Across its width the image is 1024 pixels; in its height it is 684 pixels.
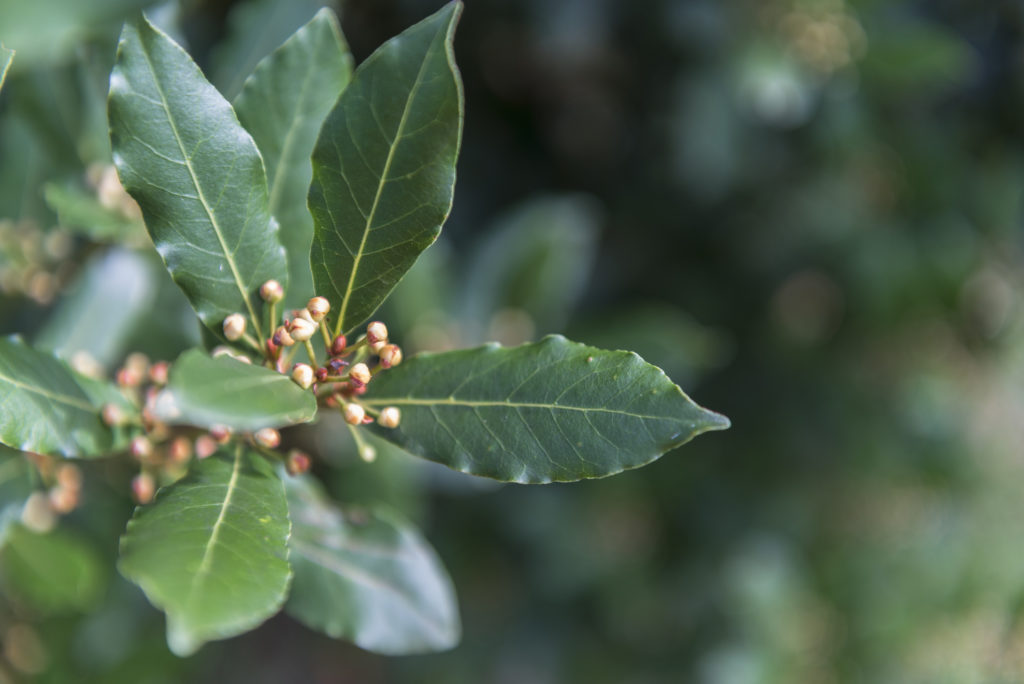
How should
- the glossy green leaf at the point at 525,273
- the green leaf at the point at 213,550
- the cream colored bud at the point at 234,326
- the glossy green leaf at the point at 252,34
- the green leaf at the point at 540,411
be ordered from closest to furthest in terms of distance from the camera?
the green leaf at the point at 213,550
the green leaf at the point at 540,411
the cream colored bud at the point at 234,326
the glossy green leaf at the point at 252,34
the glossy green leaf at the point at 525,273

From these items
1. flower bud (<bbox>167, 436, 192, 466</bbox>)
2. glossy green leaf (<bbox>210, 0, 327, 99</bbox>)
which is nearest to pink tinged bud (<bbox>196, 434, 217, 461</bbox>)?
flower bud (<bbox>167, 436, 192, 466</bbox>)

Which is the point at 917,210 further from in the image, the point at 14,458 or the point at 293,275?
the point at 14,458

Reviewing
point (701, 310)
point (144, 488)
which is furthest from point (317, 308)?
point (701, 310)

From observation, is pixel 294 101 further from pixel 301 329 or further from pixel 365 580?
pixel 365 580

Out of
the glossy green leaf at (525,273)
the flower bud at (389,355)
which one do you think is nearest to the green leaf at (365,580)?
the flower bud at (389,355)

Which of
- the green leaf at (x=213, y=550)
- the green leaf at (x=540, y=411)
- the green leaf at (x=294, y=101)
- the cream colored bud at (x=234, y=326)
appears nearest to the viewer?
the green leaf at (x=213, y=550)

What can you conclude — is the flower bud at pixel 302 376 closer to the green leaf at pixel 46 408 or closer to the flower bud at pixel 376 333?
the flower bud at pixel 376 333
